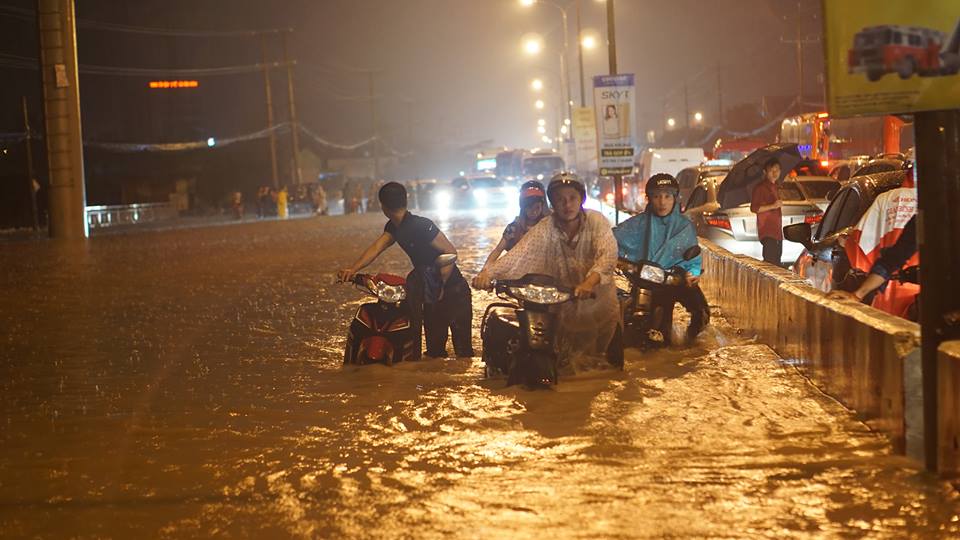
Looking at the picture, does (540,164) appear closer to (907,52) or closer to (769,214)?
Answer: (769,214)

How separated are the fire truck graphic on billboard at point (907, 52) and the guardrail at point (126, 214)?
131 feet

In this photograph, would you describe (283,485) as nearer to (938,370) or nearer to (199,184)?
(938,370)

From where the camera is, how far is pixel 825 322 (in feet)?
27.5

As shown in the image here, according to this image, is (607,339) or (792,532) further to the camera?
(607,339)

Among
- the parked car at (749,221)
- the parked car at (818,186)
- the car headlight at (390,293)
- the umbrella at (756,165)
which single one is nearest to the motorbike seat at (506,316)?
the car headlight at (390,293)

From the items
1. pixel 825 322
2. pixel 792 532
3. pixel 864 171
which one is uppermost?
pixel 864 171

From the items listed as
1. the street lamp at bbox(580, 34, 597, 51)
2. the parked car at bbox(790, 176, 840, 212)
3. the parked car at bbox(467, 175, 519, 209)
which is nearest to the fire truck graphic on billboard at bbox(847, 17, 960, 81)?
the parked car at bbox(790, 176, 840, 212)

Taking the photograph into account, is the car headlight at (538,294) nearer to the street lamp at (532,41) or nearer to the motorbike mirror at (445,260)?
the motorbike mirror at (445,260)

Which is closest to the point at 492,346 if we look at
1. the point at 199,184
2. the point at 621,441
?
the point at 621,441

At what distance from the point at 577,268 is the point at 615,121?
12711mm

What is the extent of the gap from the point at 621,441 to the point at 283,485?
1.95 metres

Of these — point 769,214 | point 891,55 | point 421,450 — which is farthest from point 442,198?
point 891,55

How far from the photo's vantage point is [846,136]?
3528 centimetres

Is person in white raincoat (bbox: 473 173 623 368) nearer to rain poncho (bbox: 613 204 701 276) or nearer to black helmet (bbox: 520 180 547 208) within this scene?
black helmet (bbox: 520 180 547 208)
